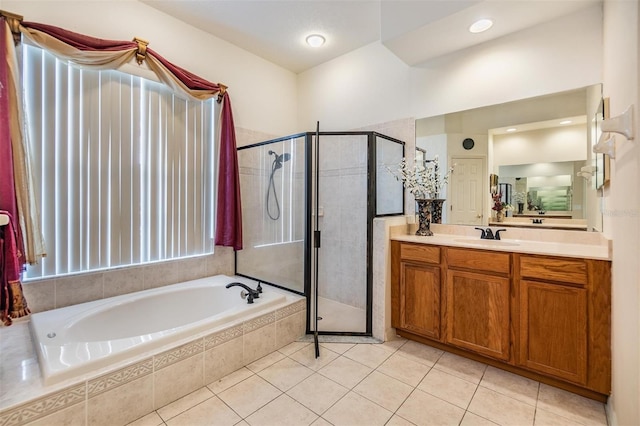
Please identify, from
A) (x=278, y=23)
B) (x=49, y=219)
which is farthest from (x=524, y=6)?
(x=49, y=219)

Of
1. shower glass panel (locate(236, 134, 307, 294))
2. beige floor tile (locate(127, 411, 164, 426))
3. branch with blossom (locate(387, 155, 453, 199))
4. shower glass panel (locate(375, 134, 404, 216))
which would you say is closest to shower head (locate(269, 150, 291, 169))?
shower glass panel (locate(236, 134, 307, 294))

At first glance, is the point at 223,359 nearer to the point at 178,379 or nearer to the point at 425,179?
the point at 178,379

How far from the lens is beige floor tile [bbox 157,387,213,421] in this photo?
1554 millimetres

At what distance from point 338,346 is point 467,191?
5.78ft

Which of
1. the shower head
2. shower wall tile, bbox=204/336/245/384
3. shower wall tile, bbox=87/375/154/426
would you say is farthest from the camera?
the shower head

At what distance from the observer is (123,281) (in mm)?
2291

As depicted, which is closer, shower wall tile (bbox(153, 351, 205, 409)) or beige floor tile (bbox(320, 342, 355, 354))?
shower wall tile (bbox(153, 351, 205, 409))

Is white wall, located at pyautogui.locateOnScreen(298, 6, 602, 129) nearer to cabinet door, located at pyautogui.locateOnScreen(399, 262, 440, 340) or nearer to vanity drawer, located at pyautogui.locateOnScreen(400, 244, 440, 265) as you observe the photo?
vanity drawer, located at pyautogui.locateOnScreen(400, 244, 440, 265)

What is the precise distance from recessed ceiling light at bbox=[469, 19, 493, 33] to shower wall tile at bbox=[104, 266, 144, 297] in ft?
10.7

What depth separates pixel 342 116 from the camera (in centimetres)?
331

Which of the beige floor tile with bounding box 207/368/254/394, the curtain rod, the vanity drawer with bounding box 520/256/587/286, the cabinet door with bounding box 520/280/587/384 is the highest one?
the curtain rod

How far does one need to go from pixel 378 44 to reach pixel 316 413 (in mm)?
3277

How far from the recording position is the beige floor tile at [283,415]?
4.91ft

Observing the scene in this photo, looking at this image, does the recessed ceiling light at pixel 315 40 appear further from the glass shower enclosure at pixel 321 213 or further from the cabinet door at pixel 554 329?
the cabinet door at pixel 554 329
